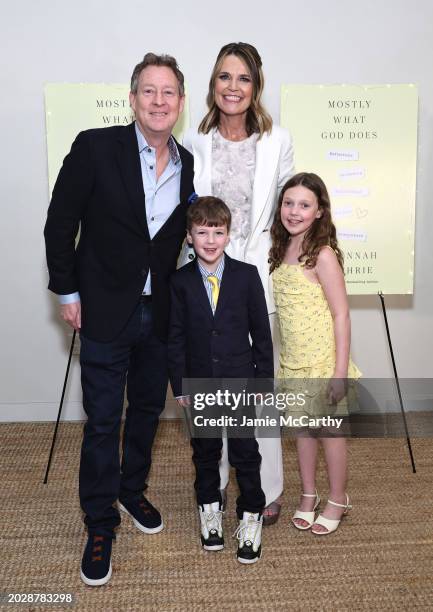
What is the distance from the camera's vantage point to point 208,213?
2.05 metres

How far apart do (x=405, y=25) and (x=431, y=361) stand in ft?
5.61

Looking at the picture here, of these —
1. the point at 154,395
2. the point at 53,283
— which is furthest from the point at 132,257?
the point at 154,395

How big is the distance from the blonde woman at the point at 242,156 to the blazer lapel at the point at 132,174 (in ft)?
0.97

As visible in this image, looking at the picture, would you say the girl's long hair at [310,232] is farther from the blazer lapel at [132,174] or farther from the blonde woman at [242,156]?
the blazer lapel at [132,174]

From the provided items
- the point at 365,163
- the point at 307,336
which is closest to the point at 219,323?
the point at 307,336

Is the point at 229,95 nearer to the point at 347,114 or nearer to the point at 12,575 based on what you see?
the point at 347,114

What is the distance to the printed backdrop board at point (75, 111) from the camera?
2.85 meters

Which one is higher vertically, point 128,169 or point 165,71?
point 165,71

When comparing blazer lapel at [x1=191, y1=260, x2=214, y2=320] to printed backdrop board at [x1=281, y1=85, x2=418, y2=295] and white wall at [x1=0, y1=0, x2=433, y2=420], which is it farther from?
white wall at [x1=0, y1=0, x2=433, y2=420]

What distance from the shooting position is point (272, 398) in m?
2.29

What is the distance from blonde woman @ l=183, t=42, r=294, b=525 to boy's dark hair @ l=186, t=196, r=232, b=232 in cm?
18

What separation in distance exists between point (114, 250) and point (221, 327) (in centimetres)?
40

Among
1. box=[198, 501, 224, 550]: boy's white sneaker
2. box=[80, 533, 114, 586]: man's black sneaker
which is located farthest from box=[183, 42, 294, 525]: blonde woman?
box=[80, 533, 114, 586]: man's black sneaker

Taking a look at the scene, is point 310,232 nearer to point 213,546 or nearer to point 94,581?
point 213,546
